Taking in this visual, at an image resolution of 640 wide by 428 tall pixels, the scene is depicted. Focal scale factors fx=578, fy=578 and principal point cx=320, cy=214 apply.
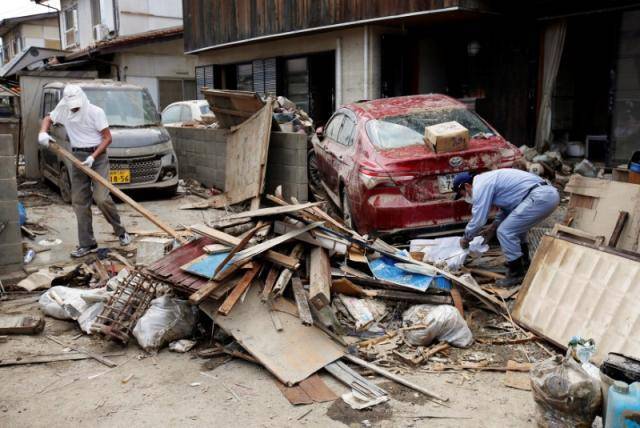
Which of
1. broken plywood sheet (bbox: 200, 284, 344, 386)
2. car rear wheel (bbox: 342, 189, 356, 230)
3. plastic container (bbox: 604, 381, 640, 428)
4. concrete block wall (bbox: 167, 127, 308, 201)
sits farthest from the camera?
concrete block wall (bbox: 167, 127, 308, 201)

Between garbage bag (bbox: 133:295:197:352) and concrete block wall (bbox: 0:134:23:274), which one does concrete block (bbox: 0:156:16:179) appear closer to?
concrete block wall (bbox: 0:134:23:274)

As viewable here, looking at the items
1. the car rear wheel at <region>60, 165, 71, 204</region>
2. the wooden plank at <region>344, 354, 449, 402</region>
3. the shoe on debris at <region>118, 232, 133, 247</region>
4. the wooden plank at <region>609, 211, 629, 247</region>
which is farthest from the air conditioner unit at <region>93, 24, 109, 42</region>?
the wooden plank at <region>344, 354, 449, 402</region>

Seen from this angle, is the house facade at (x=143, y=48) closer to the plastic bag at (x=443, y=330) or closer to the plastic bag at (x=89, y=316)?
the plastic bag at (x=89, y=316)

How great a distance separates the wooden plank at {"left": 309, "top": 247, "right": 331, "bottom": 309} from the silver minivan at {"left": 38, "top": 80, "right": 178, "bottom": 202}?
19.5 ft

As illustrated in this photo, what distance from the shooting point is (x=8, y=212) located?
6371mm

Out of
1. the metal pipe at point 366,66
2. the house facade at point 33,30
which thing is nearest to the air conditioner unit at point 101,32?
the house facade at point 33,30

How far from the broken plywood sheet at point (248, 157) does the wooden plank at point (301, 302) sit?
4.03 metres

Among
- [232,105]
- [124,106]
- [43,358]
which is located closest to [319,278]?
[43,358]

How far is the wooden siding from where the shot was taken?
38.1 ft

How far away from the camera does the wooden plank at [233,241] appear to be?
506 centimetres

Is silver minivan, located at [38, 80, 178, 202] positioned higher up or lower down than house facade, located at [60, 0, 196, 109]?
lower down

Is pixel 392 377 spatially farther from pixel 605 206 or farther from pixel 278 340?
pixel 605 206

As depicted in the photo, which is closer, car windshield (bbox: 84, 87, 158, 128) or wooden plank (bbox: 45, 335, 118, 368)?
wooden plank (bbox: 45, 335, 118, 368)

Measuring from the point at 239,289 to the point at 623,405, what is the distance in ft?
9.69
